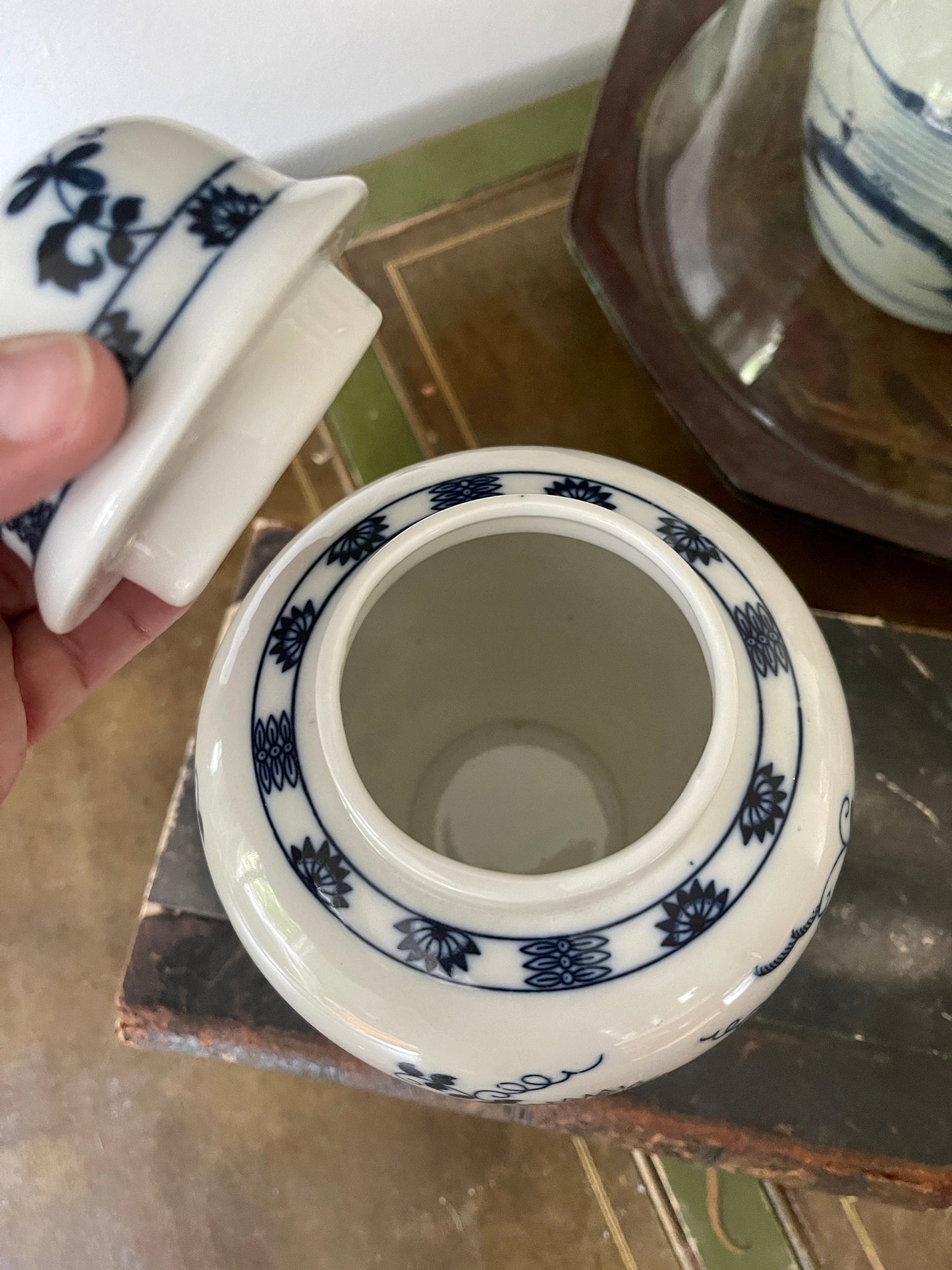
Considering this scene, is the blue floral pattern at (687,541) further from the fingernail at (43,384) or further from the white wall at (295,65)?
the white wall at (295,65)

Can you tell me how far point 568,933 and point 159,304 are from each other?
248 mm

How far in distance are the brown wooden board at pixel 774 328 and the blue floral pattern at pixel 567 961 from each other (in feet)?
1.20

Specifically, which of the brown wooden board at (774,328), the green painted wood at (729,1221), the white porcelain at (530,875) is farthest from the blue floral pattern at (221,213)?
the green painted wood at (729,1221)

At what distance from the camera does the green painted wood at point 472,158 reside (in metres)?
0.74

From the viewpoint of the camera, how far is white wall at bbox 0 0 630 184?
655mm

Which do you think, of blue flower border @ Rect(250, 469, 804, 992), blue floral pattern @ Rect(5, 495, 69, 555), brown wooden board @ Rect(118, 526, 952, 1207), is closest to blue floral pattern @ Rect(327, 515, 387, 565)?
blue flower border @ Rect(250, 469, 804, 992)

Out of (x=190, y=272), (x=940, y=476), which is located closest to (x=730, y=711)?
(x=190, y=272)

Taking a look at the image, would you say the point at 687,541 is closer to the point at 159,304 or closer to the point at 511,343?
the point at 159,304

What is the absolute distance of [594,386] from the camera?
69 centimetres

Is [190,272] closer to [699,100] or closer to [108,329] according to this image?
[108,329]

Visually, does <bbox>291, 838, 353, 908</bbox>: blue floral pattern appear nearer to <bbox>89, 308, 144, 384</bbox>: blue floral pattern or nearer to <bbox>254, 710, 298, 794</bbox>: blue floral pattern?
<bbox>254, 710, 298, 794</bbox>: blue floral pattern

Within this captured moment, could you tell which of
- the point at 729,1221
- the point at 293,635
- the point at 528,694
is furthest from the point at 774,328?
the point at 729,1221

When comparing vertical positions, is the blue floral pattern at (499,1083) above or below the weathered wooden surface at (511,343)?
below

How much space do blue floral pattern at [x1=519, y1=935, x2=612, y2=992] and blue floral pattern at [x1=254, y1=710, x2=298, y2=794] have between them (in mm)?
108
